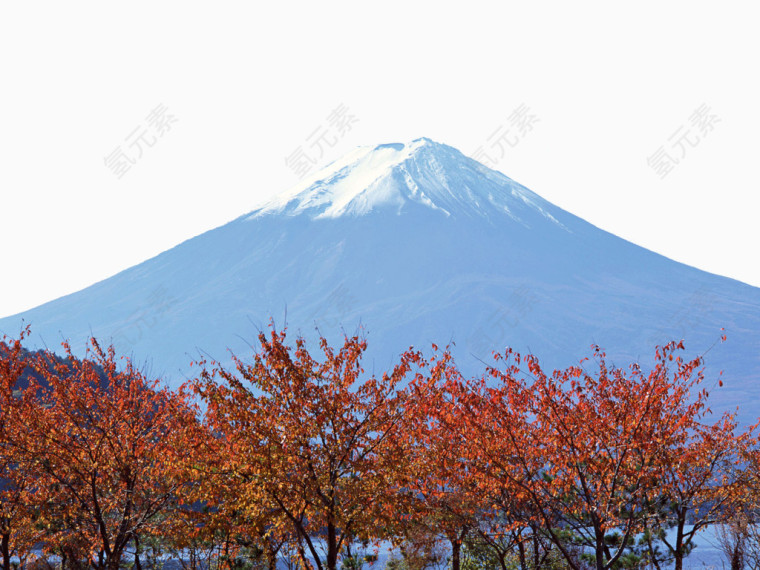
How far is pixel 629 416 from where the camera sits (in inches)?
488

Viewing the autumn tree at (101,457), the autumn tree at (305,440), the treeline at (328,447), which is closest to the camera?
the autumn tree at (305,440)

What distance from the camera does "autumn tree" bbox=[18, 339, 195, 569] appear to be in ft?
42.9

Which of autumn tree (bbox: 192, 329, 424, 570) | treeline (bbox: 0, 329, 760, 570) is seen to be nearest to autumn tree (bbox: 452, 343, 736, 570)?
treeline (bbox: 0, 329, 760, 570)

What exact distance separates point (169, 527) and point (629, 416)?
1002 cm

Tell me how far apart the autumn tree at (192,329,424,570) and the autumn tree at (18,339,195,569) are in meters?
1.64

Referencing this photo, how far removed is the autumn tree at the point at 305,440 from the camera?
1176 cm

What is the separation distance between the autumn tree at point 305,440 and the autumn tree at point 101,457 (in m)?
1.64

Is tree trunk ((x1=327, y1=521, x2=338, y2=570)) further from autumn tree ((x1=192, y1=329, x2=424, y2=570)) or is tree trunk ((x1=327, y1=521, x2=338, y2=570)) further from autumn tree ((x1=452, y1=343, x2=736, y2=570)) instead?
autumn tree ((x1=452, y1=343, x2=736, y2=570))

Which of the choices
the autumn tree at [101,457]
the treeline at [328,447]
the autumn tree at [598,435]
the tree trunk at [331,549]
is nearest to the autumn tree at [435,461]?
the treeline at [328,447]

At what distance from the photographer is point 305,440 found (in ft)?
39.5

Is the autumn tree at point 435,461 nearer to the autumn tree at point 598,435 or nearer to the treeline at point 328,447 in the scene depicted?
the treeline at point 328,447

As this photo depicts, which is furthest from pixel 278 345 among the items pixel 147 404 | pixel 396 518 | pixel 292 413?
pixel 147 404

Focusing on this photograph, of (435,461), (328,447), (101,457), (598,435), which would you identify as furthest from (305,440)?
(598,435)

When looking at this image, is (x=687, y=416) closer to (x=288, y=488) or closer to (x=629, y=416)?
(x=629, y=416)
